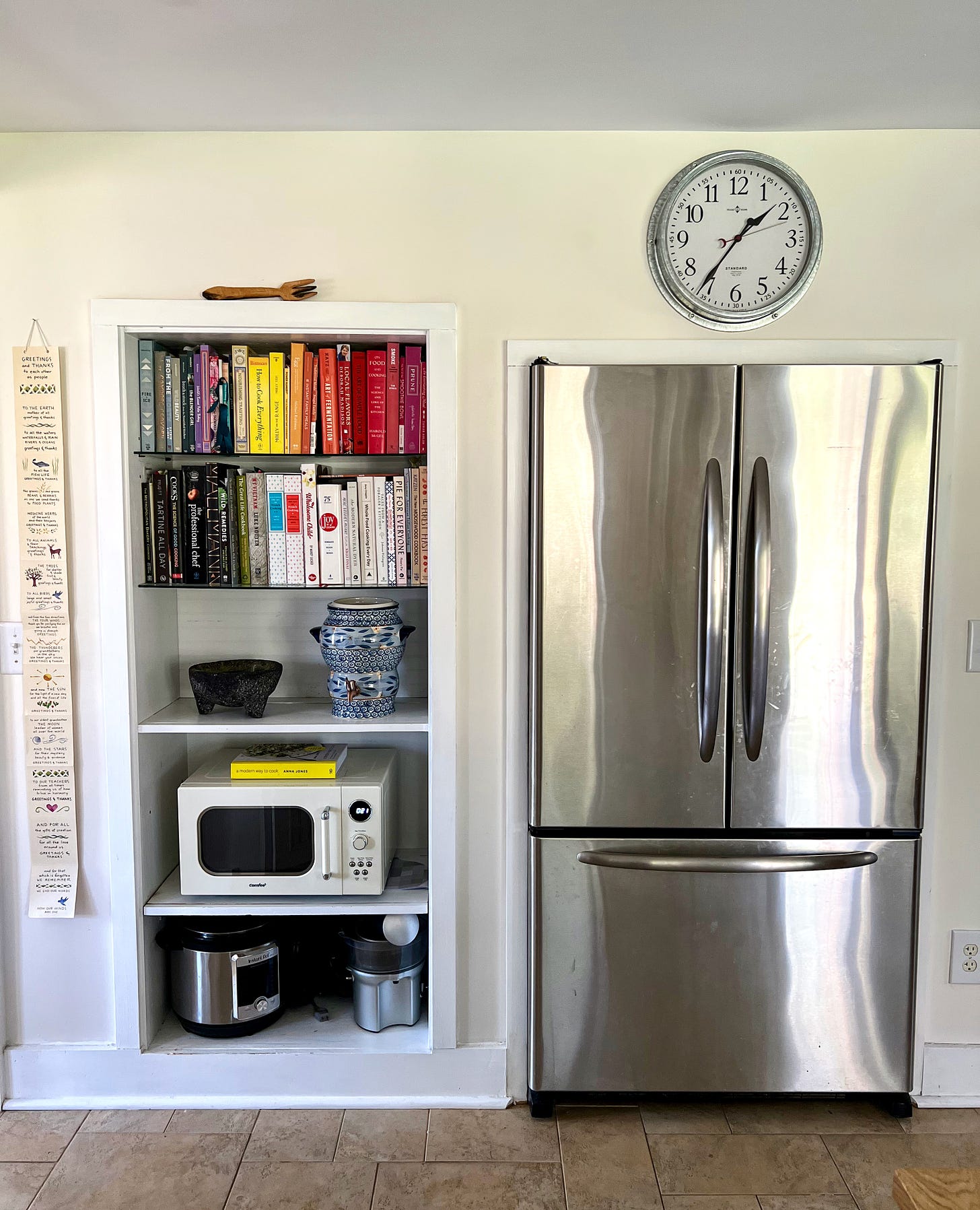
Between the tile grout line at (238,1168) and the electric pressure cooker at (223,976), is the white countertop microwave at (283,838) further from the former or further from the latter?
the tile grout line at (238,1168)

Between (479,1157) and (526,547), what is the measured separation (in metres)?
1.46

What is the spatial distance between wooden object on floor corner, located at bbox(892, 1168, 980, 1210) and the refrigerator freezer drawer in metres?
0.98

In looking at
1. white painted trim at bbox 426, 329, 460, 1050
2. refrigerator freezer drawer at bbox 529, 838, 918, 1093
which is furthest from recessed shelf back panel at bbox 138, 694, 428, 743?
refrigerator freezer drawer at bbox 529, 838, 918, 1093

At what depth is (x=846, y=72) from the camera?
182cm

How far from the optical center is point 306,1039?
2311mm

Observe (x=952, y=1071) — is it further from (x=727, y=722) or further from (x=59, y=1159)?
(x=59, y=1159)

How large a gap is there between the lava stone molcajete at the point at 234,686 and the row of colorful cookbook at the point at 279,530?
22cm

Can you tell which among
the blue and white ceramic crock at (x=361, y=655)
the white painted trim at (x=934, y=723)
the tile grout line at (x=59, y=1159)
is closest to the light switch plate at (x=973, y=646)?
the white painted trim at (x=934, y=723)

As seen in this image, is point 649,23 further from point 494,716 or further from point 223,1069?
point 223,1069

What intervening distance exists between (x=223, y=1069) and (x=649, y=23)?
2.56m

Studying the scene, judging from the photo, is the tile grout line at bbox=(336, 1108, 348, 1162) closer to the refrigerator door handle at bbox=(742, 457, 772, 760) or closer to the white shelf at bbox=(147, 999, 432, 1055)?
the white shelf at bbox=(147, 999, 432, 1055)

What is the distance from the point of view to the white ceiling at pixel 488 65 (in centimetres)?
161

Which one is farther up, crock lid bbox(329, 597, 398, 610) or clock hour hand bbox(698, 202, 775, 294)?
clock hour hand bbox(698, 202, 775, 294)

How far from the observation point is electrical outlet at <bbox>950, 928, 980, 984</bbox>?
88.0 inches
